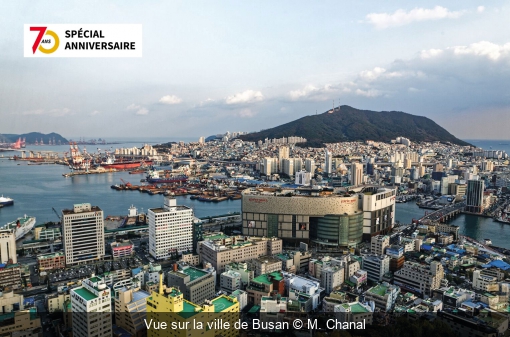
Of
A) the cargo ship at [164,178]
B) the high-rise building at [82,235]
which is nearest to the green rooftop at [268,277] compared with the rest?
the high-rise building at [82,235]

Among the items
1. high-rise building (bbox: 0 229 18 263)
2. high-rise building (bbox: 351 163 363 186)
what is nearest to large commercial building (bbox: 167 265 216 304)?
high-rise building (bbox: 0 229 18 263)

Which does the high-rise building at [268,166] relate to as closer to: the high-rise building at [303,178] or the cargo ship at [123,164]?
the high-rise building at [303,178]

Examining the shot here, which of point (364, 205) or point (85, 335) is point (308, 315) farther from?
point (364, 205)

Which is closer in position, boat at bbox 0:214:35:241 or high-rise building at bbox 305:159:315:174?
boat at bbox 0:214:35:241

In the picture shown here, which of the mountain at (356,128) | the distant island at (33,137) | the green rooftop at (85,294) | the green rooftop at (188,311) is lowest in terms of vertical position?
the green rooftop at (85,294)

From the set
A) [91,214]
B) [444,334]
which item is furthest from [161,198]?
[444,334]

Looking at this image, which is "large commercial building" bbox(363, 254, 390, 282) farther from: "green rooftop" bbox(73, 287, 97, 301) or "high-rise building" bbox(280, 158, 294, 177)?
"high-rise building" bbox(280, 158, 294, 177)

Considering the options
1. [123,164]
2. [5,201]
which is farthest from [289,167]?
[5,201]
